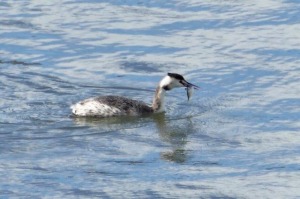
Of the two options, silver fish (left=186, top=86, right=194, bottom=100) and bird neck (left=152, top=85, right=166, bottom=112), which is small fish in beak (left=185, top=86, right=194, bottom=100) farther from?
bird neck (left=152, top=85, right=166, bottom=112)

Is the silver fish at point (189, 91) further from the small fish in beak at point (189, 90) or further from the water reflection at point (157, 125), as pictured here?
the water reflection at point (157, 125)

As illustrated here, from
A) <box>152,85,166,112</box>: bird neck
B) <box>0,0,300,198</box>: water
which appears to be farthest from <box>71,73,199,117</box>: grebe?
<box>0,0,300,198</box>: water

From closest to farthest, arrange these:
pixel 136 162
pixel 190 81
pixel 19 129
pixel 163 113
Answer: pixel 136 162
pixel 19 129
pixel 163 113
pixel 190 81

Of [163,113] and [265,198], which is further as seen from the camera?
[163,113]

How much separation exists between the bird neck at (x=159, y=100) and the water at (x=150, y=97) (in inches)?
8.1

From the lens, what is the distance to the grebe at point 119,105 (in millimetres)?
17422

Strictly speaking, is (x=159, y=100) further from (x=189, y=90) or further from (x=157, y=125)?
(x=157, y=125)

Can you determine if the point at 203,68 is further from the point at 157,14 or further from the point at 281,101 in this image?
the point at 157,14

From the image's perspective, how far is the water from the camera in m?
14.1

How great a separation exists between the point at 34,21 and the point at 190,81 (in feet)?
15.9

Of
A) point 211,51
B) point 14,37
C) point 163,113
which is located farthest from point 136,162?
point 14,37

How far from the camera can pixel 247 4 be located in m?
24.0

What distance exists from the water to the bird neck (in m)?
0.21

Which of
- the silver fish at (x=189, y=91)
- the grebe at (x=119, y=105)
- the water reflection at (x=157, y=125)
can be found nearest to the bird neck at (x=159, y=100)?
the grebe at (x=119, y=105)
